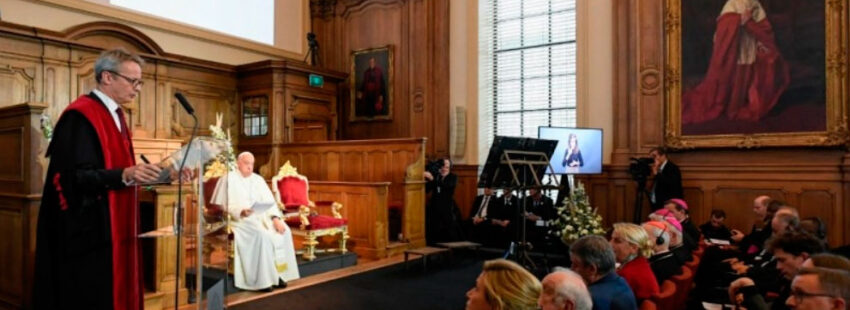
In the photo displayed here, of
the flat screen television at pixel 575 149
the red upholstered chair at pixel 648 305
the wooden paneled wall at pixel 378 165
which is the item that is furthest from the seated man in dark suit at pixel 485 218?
the red upholstered chair at pixel 648 305

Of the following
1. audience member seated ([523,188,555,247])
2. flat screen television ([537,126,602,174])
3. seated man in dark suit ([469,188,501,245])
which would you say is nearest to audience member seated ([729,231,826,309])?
flat screen television ([537,126,602,174])

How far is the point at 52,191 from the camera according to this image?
1.98m

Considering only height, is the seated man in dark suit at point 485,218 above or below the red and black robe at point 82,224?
below

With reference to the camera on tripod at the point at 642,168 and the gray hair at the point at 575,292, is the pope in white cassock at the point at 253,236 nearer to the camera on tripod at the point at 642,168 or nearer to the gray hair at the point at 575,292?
the gray hair at the point at 575,292

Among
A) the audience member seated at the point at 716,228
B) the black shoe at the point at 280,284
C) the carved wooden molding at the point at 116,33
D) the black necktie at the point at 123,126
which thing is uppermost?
the carved wooden molding at the point at 116,33

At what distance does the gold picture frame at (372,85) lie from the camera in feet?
33.6

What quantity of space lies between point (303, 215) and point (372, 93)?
4262 millimetres

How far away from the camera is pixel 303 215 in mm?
6496

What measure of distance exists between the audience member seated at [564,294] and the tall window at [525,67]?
→ 6.99 metres

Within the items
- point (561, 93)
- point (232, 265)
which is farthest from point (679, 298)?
point (561, 93)

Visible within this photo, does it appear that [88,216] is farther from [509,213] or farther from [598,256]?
[509,213]

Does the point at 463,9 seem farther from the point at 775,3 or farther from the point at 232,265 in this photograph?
the point at 232,265

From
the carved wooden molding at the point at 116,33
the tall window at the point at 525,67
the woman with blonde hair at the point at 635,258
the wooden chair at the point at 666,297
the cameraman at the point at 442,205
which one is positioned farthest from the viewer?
the tall window at the point at 525,67

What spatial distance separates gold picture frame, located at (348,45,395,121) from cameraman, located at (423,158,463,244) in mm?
2471
